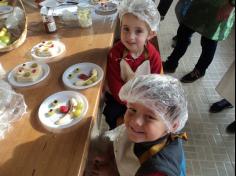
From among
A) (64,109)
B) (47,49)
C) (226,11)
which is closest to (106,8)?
(47,49)

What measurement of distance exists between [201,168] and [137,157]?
25.4 inches

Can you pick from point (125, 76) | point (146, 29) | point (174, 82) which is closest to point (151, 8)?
point (146, 29)

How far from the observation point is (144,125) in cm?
77

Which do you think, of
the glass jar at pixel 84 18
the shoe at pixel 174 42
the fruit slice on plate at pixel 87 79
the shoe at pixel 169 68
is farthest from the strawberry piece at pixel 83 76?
the shoe at pixel 174 42

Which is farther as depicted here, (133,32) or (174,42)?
(174,42)

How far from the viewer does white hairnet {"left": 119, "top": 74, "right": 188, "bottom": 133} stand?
2.40 ft

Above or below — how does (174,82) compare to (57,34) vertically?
above

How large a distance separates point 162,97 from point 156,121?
0.09 meters

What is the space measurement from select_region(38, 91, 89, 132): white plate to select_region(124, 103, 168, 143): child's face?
18 centimetres

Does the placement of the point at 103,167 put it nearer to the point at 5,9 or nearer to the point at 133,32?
the point at 133,32

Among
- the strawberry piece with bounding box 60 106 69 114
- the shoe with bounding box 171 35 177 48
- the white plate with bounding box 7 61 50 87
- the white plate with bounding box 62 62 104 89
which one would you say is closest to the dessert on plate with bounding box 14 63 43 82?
the white plate with bounding box 7 61 50 87

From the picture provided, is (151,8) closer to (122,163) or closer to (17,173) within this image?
(122,163)

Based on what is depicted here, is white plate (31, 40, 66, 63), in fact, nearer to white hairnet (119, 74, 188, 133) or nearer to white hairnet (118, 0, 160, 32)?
white hairnet (118, 0, 160, 32)

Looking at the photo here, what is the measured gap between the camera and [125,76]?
1.28 metres
